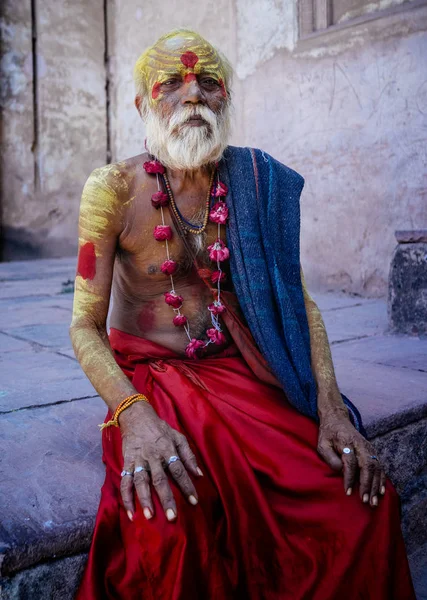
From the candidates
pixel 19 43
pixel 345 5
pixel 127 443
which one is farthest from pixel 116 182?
pixel 19 43

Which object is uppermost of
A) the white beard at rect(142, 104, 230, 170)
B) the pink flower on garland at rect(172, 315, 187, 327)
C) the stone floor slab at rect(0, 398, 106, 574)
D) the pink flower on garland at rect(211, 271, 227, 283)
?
the white beard at rect(142, 104, 230, 170)

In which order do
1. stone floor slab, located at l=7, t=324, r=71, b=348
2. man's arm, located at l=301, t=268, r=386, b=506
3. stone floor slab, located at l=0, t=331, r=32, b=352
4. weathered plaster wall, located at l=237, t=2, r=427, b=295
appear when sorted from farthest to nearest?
weathered plaster wall, located at l=237, t=2, r=427, b=295, stone floor slab, located at l=7, t=324, r=71, b=348, stone floor slab, located at l=0, t=331, r=32, b=352, man's arm, located at l=301, t=268, r=386, b=506

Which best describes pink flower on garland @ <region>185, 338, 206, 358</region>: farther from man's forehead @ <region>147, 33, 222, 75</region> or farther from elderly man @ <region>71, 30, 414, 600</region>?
man's forehead @ <region>147, 33, 222, 75</region>

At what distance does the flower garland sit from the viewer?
2031mm

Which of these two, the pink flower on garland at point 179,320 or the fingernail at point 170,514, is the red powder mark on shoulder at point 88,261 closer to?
the pink flower on garland at point 179,320

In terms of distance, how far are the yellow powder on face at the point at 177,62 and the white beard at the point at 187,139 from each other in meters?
0.10

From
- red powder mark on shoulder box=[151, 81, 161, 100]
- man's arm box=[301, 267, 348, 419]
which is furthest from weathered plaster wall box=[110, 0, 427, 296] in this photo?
red powder mark on shoulder box=[151, 81, 161, 100]

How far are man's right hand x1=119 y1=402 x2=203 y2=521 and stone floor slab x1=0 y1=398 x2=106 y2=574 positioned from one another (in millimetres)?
205

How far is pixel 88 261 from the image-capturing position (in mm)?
1973

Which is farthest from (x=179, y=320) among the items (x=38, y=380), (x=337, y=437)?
(x=38, y=380)

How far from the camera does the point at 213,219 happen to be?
204 centimetres

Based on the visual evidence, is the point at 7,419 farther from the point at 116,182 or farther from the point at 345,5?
the point at 345,5

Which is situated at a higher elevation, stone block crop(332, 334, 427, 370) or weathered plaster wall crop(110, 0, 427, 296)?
weathered plaster wall crop(110, 0, 427, 296)

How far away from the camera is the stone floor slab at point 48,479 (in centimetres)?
155
